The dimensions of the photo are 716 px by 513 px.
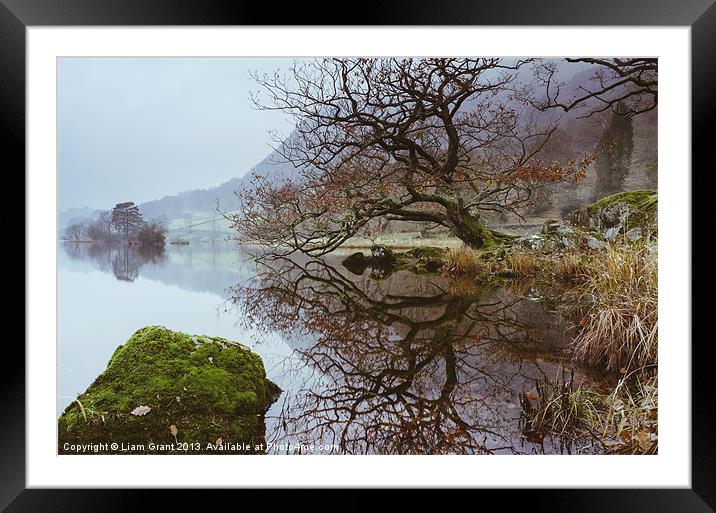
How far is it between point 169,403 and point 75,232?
0.91 metres

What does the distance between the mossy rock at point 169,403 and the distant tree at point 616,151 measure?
187cm

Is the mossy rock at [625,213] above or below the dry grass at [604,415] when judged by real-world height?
above

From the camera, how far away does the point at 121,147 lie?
195 cm

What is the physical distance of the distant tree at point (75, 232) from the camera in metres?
1.82

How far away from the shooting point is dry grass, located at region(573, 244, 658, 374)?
5.85 ft

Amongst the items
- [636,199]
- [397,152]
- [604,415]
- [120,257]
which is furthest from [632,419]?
[120,257]

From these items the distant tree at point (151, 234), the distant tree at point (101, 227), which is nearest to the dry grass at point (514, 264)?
the distant tree at point (151, 234)

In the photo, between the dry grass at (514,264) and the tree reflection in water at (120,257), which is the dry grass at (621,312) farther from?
the tree reflection in water at (120,257)

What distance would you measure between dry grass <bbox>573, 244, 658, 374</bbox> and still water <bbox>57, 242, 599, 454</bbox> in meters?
0.13
